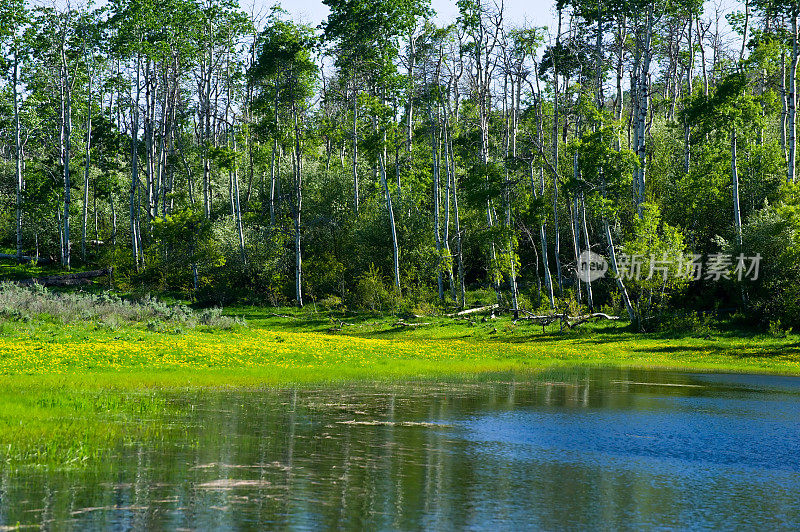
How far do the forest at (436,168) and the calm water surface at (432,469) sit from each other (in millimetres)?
27786

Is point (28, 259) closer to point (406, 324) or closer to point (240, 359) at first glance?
point (406, 324)

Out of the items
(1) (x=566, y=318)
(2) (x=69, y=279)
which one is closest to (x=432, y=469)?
(1) (x=566, y=318)

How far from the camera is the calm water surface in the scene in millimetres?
9367

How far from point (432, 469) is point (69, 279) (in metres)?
58.9

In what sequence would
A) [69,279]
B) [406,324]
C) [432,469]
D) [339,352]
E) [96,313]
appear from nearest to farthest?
1. [432,469]
2. [339,352]
3. [96,313]
4. [406,324]
5. [69,279]

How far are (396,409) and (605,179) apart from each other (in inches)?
1250

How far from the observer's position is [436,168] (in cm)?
5781

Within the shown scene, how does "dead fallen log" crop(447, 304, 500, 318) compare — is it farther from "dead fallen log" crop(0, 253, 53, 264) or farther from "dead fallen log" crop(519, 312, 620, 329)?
"dead fallen log" crop(0, 253, 53, 264)

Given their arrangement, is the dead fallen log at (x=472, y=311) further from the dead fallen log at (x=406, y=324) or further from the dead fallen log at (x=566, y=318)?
the dead fallen log at (x=566, y=318)

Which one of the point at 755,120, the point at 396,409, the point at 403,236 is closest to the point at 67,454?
the point at 396,409

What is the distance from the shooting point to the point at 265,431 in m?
14.9

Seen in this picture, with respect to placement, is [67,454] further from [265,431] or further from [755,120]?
[755,120]

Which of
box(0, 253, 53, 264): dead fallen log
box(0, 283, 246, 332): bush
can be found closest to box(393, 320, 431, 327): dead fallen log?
box(0, 283, 246, 332): bush

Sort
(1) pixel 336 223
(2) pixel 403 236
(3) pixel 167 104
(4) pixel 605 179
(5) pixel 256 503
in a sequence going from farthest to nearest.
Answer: (3) pixel 167 104, (1) pixel 336 223, (2) pixel 403 236, (4) pixel 605 179, (5) pixel 256 503
